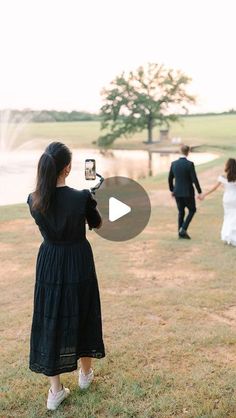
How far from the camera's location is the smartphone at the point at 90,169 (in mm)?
3267

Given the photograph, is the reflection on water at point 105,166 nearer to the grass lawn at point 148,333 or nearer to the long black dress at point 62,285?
the grass lawn at point 148,333

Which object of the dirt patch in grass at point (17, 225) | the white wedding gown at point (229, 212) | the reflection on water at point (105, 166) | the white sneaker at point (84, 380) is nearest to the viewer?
the white sneaker at point (84, 380)

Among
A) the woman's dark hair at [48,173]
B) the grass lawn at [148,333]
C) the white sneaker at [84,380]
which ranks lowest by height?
the grass lawn at [148,333]

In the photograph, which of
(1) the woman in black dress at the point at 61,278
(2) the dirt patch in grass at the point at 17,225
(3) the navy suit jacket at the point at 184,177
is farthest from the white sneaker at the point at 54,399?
(2) the dirt patch in grass at the point at 17,225

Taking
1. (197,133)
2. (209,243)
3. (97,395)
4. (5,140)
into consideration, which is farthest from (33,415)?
(197,133)

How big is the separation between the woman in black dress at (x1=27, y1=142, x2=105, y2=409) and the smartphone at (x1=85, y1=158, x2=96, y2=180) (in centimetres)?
11

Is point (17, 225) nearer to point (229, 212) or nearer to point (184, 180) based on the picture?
point (184, 180)

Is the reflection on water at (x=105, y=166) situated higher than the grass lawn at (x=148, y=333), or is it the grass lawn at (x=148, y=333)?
the grass lawn at (x=148, y=333)

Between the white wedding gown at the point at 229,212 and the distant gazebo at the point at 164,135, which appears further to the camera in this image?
the distant gazebo at the point at 164,135

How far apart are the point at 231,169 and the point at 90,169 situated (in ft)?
16.9

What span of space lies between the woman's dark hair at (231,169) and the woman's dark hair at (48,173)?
5.19 metres

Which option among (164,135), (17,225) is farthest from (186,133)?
(17,225)

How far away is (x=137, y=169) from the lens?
1176 inches

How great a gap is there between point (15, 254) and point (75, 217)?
4982 millimetres
